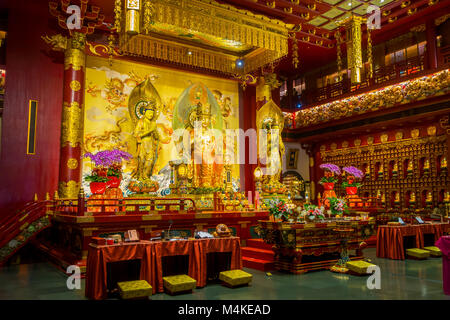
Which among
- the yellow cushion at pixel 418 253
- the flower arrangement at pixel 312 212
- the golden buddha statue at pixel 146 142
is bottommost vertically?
the yellow cushion at pixel 418 253

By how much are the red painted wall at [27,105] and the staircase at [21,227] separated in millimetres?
546

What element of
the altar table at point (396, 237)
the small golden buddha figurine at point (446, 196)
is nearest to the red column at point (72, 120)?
the altar table at point (396, 237)

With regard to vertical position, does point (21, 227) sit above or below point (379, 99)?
below

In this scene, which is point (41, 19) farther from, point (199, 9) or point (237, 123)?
point (237, 123)

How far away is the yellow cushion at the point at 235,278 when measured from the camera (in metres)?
3.91

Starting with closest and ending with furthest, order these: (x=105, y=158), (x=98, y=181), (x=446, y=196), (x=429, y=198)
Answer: (x=98, y=181) → (x=105, y=158) → (x=446, y=196) → (x=429, y=198)

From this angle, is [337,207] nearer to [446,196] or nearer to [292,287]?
[292,287]

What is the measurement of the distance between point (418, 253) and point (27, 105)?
7.52 metres

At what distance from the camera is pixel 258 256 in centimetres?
547

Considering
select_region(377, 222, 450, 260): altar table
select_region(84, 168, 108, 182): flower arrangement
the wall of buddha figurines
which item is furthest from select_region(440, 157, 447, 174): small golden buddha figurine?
select_region(84, 168, 108, 182): flower arrangement

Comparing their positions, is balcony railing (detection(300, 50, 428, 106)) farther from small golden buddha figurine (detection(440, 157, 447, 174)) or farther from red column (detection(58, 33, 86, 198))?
red column (detection(58, 33, 86, 198))

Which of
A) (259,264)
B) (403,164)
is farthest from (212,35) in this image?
(403,164)

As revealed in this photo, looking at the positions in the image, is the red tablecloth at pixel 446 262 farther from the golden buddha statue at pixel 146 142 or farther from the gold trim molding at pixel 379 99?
the golden buddha statue at pixel 146 142

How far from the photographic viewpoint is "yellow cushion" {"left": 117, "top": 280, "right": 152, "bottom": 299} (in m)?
3.36
